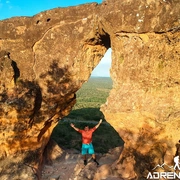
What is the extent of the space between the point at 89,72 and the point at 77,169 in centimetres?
424

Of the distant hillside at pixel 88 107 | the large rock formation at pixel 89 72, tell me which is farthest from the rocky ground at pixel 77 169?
the distant hillside at pixel 88 107

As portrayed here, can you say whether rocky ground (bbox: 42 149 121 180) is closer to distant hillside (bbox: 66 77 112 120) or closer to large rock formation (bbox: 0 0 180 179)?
large rock formation (bbox: 0 0 180 179)

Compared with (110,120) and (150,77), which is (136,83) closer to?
(150,77)

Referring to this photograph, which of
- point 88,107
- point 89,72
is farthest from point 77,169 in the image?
point 88,107

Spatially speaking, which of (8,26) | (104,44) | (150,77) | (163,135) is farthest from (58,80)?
(163,135)

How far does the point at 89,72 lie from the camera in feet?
32.0

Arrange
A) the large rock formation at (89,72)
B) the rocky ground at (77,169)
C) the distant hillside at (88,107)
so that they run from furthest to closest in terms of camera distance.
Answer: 1. the distant hillside at (88,107)
2. the rocky ground at (77,169)
3. the large rock formation at (89,72)

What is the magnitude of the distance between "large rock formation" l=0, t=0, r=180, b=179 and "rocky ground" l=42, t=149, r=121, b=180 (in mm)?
565

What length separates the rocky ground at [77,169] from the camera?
29.9 ft

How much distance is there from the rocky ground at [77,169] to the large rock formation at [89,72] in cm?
56

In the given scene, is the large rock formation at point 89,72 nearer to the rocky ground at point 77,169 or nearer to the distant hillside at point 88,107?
the rocky ground at point 77,169

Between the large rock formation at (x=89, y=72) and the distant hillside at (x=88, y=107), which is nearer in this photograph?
the large rock formation at (x=89, y=72)

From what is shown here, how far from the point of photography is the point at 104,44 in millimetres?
9953

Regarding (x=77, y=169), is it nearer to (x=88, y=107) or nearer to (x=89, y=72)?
(x=89, y=72)
